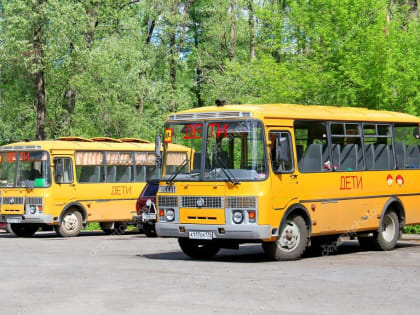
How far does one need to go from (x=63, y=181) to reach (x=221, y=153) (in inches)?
515

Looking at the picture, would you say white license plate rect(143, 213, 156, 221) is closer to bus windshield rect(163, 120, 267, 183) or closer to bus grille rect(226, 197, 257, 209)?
bus windshield rect(163, 120, 267, 183)

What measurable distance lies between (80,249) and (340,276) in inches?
356

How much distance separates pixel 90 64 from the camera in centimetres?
4638

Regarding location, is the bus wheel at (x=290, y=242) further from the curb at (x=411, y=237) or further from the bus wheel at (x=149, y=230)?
the bus wheel at (x=149, y=230)

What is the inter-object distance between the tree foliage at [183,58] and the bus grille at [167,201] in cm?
1416

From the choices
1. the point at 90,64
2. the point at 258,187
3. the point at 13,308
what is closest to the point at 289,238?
the point at 258,187

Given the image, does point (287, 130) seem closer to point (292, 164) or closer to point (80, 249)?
point (292, 164)

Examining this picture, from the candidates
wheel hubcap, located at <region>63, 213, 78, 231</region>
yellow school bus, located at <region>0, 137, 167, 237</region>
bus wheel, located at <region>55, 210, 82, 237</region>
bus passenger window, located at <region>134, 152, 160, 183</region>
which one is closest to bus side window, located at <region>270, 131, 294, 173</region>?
yellow school bus, located at <region>0, 137, 167, 237</region>

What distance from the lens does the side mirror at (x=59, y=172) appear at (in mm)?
30078

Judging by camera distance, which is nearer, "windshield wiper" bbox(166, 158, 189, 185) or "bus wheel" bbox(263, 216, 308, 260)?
"bus wheel" bbox(263, 216, 308, 260)

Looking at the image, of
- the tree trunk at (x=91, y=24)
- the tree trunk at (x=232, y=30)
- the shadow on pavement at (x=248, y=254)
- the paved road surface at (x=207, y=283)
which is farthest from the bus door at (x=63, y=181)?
the tree trunk at (x=232, y=30)

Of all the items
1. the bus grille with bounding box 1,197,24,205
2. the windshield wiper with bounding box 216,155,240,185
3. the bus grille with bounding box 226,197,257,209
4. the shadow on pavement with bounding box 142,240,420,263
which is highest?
the windshield wiper with bounding box 216,155,240,185

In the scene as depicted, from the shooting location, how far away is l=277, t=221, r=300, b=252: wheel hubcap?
59.6ft

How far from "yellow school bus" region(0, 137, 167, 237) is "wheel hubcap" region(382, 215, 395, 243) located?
852cm
